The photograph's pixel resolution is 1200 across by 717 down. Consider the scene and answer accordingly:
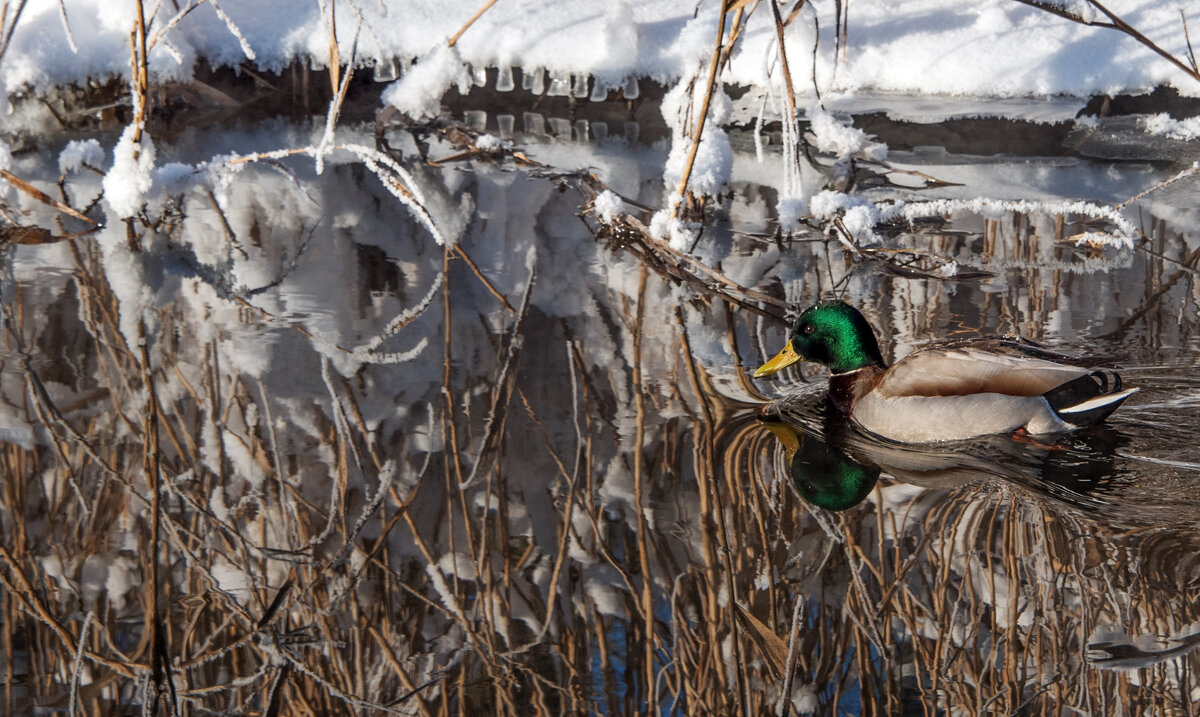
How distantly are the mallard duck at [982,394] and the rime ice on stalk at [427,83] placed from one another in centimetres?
366

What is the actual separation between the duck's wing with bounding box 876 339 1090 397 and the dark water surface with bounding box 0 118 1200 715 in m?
0.21

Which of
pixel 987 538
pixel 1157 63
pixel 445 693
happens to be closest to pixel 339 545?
pixel 445 693

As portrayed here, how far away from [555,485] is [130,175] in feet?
9.69

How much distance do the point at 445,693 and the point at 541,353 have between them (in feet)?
5.92

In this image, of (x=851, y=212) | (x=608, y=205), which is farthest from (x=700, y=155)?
(x=851, y=212)

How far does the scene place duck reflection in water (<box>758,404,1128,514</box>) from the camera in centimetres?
343

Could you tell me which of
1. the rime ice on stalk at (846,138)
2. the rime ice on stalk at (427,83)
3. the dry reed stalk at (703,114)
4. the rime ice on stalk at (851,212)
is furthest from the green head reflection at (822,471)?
the rime ice on stalk at (427,83)

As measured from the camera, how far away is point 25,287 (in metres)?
4.70

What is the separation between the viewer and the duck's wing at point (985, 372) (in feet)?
11.9

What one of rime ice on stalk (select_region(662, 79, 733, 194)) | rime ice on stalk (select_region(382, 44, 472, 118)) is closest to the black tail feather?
rime ice on stalk (select_region(662, 79, 733, 194))

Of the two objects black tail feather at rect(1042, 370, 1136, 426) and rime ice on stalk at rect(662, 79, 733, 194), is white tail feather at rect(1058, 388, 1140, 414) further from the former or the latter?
rime ice on stalk at rect(662, 79, 733, 194)

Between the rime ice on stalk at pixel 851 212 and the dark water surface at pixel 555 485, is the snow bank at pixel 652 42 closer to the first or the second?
the rime ice on stalk at pixel 851 212

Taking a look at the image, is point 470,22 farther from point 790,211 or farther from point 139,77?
point 790,211

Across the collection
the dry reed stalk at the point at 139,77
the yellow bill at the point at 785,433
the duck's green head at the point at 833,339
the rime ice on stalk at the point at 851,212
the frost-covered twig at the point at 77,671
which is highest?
the dry reed stalk at the point at 139,77
